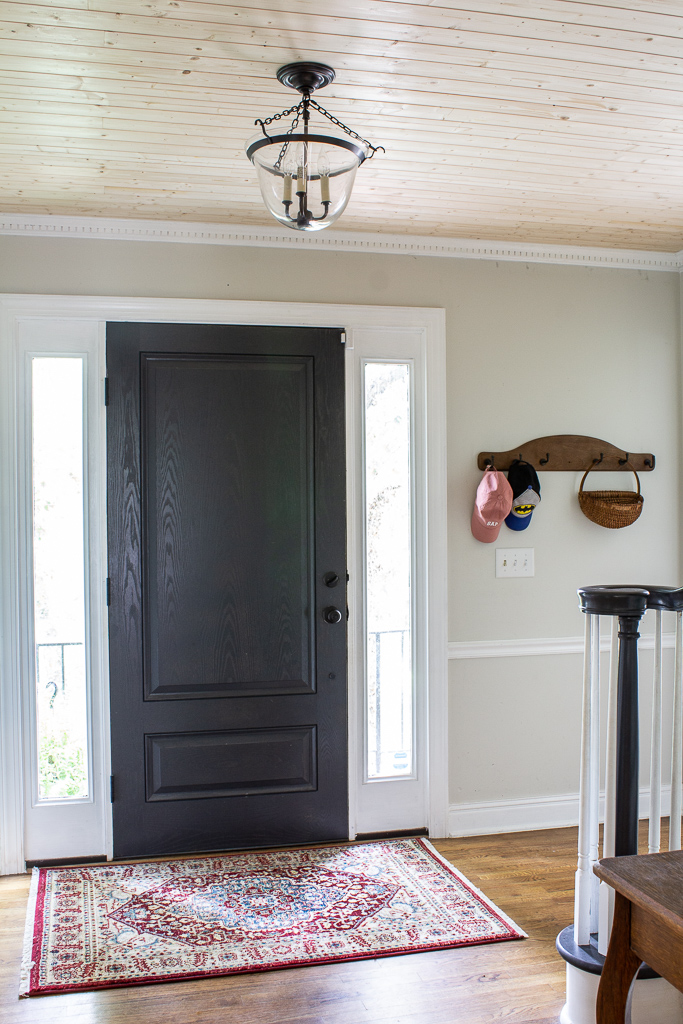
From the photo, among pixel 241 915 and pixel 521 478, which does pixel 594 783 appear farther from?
pixel 521 478

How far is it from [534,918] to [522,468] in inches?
68.9

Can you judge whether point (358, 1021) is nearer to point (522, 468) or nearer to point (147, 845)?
point (147, 845)

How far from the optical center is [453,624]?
3.48 metres

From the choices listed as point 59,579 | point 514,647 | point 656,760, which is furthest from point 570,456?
point 59,579

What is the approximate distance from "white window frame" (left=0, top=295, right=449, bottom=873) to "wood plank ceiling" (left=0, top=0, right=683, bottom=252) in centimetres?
37

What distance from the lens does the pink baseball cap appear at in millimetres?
3373

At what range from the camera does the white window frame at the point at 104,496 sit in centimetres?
313

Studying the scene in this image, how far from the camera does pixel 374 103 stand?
2.26m

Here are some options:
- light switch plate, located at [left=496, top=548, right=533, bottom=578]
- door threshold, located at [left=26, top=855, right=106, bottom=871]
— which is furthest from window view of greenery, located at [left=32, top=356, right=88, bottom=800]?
light switch plate, located at [left=496, top=548, right=533, bottom=578]

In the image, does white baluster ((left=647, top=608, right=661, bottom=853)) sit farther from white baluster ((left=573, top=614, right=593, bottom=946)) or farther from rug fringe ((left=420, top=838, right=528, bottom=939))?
rug fringe ((left=420, top=838, right=528, bottom=939))

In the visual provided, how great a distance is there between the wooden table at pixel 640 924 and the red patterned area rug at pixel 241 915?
119 cm

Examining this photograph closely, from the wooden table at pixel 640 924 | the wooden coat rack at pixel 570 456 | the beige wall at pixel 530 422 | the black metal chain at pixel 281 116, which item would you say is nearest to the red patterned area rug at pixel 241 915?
the beige wall at pixel 530 422

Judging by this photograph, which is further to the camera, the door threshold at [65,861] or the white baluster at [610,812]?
the door threshold at [65,861]

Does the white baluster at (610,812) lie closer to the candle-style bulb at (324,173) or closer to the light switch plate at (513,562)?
the candle-style bulb at (324,173)
